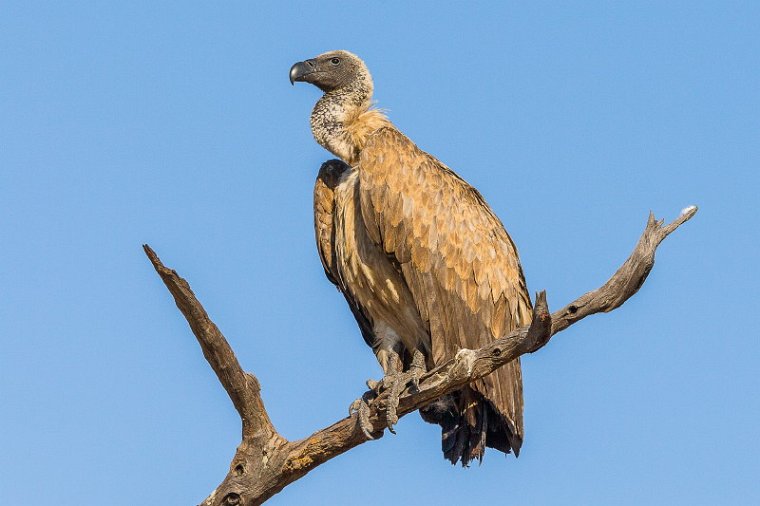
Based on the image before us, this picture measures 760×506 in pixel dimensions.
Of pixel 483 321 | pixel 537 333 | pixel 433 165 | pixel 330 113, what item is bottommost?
pixel 537 333

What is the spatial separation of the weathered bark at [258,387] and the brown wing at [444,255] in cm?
118

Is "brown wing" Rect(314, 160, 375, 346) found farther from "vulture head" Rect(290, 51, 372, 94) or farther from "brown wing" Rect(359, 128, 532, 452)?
"vulture head" Rect(290, 51, 372, 94)

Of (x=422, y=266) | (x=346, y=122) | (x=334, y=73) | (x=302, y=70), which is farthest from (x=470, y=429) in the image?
(x=302, y=70)

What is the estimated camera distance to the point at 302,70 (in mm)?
9922

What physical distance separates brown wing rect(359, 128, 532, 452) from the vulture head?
3.31 feet

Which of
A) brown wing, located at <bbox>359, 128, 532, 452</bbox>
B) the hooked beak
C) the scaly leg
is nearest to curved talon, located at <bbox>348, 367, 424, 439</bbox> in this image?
the scaly leg

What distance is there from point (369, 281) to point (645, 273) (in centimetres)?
274

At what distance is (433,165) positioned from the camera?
29.3 ft

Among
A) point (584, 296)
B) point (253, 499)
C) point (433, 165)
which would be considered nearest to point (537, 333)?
point (584, 296)

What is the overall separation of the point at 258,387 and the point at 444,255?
86.5 inches

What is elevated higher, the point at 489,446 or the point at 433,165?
the point at 433,165

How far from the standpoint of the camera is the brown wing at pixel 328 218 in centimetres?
908

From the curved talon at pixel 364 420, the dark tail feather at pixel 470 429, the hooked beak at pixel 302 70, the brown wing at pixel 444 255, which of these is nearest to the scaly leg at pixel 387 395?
the curved talon at pixel 364 420

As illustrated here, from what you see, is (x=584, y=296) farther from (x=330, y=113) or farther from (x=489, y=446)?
(x=330, y=113)
